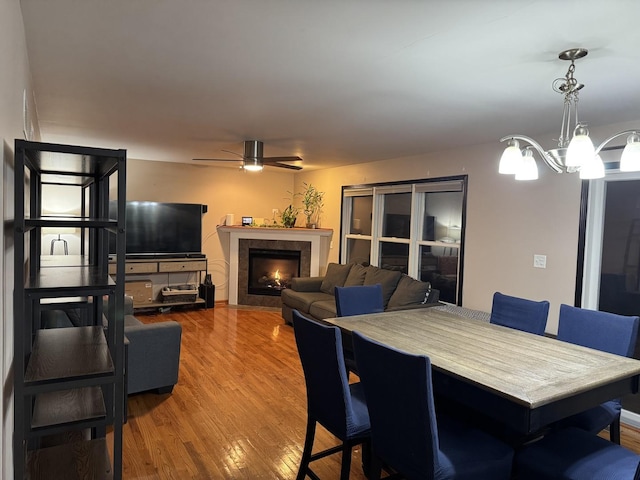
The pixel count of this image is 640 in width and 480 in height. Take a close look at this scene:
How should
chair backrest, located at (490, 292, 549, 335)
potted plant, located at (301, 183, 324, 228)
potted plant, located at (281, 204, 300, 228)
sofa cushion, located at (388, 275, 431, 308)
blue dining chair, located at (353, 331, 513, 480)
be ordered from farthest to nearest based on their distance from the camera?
potted plant, located at (301, 183, 324, 228) → potted plant, located at (281, 204, 300, 228) → sofa cushion, located at (388, 275, 431, 308) → chair backrest, located at (490, 292, 549, 335) → blue dining chair, located at (353, 331, 513, 480)

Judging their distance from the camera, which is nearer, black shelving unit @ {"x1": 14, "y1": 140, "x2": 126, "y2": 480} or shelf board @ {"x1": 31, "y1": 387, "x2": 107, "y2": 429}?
black shelving unit @ {"x1": 14, "y1": 140, "x2": 126, "y2": 480}

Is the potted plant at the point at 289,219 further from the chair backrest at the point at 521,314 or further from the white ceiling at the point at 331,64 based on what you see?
the chair backrest at the point at 521,314

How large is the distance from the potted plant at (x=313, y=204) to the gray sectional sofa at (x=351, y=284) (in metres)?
1.36

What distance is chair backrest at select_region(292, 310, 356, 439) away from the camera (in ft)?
6.79

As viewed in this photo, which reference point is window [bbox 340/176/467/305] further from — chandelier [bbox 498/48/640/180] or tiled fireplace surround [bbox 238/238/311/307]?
chandelier [bbox 498/48/640/180]

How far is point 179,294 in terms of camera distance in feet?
22.2

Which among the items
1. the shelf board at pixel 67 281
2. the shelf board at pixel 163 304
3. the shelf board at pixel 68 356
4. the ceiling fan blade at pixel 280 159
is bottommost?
the shelf board at pixel 163 304

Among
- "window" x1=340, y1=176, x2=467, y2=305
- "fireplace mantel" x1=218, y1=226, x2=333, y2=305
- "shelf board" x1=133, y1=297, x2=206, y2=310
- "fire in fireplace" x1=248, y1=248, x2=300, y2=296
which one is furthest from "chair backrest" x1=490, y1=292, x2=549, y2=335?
"shelf board" x1=133, y1=297, x2=206, y2=310

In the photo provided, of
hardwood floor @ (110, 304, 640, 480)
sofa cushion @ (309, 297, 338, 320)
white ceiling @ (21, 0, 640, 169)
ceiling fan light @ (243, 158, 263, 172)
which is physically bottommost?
hardwood floor @ (110, 304, 640, 480)

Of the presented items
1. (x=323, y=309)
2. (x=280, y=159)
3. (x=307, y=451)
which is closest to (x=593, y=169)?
(x=307, y=451)

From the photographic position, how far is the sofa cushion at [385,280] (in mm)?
5133

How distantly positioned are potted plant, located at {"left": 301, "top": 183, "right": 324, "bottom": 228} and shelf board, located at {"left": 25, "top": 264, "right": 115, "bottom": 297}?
530 cm

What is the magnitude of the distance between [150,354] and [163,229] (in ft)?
11.8

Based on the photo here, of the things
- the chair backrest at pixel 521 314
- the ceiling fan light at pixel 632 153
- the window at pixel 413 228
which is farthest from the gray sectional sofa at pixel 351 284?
the ceiling fan light at pixel 632 153
